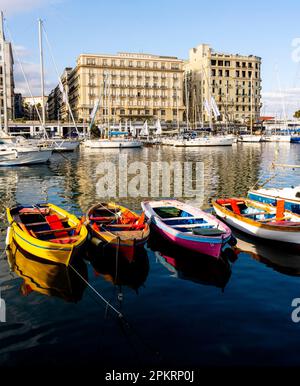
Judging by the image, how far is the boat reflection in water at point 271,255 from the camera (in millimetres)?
15461

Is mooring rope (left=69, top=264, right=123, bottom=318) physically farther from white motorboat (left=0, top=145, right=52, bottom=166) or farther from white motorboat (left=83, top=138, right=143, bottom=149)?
white motorboat (left=83, top=138, right=143, bottom=149)

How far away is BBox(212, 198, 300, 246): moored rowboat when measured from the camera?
671 inches

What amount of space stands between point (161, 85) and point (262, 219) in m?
131

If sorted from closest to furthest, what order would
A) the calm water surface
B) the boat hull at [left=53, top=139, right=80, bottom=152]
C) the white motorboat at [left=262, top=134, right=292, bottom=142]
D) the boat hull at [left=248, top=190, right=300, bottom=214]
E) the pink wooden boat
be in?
the calm water surface, the pink wooden boat, the boat hull at [left=248, top=190, right=300, bottom=214], the boat hull at [left=53, top=139, right=80, bottom=152], the white motorboat at [left=262, top=134, right=292, bottom=142]

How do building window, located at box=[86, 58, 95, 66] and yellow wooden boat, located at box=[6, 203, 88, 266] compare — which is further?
building window, located at box=[86, 58, 95, 66]

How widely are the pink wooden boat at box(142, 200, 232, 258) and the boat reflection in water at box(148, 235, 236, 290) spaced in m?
0.37

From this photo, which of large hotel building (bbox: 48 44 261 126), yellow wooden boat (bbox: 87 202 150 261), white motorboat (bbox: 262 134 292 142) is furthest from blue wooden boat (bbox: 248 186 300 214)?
large hotel building (bbox: 48 44 261 126)

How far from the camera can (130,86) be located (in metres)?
141

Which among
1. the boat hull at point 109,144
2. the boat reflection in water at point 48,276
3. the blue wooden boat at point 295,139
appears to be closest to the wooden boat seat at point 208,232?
the boat reflection in water at point 48,276

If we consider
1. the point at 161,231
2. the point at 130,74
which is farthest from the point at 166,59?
the point at 161,231

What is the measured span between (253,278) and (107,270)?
17.1 ft

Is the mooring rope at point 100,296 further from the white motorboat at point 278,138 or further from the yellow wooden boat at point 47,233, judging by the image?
the white motorboat at point 278,138

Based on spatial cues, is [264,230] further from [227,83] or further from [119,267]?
[227,83]
